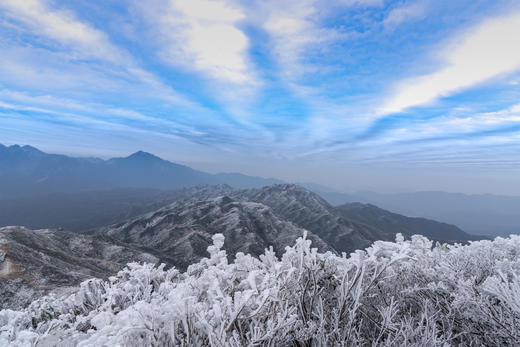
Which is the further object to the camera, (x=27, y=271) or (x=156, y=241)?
(x=156, y=241)

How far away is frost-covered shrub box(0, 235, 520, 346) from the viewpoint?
131 inches

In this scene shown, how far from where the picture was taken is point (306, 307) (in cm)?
448

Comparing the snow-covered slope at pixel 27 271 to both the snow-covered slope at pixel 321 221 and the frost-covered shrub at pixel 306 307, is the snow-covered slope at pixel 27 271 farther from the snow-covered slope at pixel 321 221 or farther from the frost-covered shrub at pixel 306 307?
the snow-covered slope at pixel 321 221

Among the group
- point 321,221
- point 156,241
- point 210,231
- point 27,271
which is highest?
point 27,271

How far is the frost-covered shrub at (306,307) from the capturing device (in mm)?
3340

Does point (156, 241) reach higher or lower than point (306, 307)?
lower

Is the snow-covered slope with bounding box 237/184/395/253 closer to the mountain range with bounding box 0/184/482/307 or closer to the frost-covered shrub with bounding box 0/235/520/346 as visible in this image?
the mountain range with bounding box 0/184/482/307

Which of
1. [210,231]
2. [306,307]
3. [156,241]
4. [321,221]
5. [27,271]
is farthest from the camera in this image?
[321,221]

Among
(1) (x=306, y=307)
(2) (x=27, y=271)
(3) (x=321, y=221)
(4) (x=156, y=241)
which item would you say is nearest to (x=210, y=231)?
(4) (x=156, y=241)

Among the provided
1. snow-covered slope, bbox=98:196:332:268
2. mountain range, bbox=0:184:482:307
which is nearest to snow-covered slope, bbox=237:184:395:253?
mountain range, bbox=0:184:482:307

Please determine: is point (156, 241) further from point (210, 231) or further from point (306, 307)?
point (306, 307)

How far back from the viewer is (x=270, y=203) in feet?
598

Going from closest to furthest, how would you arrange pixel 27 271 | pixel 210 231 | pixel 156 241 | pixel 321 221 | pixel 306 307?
pixel 306 307
pixel 27 271
pixel 156 241
pixel 210 231
pixel 321 221

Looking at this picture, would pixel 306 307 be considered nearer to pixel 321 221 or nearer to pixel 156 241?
pixel 156 241
